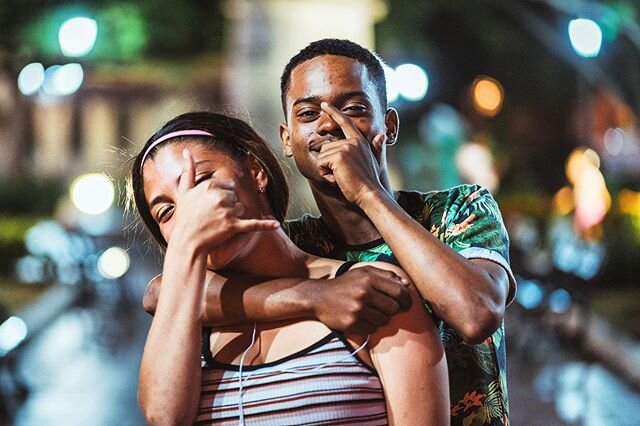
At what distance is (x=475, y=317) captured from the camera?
2.45 metres

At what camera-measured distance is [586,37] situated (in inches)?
520

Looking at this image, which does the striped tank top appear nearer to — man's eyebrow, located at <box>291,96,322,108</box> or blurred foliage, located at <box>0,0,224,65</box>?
man's eyebrow, located at <box>291,96,322,108</box>

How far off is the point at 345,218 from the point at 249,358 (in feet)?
2.49

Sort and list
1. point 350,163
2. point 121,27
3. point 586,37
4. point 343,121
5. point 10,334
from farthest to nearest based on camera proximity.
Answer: point 121,27 < point 586,37 < point 10,334 < point 343,121 < point 350,163

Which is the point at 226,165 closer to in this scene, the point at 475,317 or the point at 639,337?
the point at 475,317

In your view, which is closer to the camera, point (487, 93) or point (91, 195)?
point (91, 195)

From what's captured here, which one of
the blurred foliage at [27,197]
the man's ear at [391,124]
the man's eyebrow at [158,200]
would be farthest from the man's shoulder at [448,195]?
the blurred foliage at [27,197]

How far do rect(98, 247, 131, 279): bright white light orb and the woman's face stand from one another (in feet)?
44.9

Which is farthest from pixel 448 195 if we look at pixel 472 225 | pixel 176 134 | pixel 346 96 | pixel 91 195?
pixel 91 195

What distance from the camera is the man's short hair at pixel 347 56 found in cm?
303

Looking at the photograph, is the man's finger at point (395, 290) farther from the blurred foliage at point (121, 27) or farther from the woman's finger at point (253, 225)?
the blurred foliage at point (121, 27)

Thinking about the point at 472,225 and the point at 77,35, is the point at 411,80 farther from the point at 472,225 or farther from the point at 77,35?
the point at 472,225

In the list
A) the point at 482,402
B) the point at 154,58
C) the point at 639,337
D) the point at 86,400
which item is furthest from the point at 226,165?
the point at 154,58

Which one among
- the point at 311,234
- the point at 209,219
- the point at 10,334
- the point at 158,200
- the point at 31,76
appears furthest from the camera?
the point at 31,76
